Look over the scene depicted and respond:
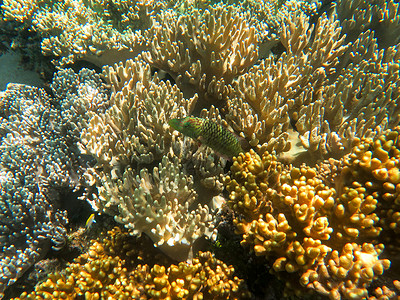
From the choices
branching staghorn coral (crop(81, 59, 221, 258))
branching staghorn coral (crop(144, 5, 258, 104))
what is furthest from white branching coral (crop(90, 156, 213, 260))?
branching staghorn coral (crop(144, 5, 258, 104))

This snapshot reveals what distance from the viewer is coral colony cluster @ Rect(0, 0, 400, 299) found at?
6.32 feet

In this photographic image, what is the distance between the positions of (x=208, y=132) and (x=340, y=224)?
1.59 metres

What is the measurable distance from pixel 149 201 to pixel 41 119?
12.6ft

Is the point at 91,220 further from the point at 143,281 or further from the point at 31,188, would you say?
the point at 143,281

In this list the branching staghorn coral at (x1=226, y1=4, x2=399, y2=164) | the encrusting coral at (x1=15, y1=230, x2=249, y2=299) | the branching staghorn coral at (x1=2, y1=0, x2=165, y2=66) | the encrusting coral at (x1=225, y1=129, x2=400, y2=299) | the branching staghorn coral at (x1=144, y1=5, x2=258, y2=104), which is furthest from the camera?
the branching staghorn coral at (x1=2, y1=0, x2=165, y2=66)

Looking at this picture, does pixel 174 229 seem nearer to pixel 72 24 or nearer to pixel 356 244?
pixel 356 244

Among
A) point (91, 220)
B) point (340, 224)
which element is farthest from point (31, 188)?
point (340, 224)

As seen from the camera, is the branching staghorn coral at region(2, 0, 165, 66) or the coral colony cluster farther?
the branching staghorn coral at region(2, 0, 165, 66)

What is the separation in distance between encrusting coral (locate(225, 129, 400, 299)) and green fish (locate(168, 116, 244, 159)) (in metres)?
0.65

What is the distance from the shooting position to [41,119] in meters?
4.67

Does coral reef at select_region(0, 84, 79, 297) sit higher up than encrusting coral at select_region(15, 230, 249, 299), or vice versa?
coral reef at select_region(0, 84, 79, 297)

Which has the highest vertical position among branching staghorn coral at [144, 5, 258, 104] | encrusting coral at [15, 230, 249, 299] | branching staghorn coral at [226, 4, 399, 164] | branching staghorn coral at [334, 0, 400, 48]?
branching staghorn coral at [334, 0, 400, 48]

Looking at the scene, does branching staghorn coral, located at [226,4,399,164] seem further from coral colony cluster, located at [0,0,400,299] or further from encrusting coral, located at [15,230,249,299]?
encrusting coral, located at [15,230,249,299]

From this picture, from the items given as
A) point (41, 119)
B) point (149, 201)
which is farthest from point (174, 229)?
point (41, 119)
